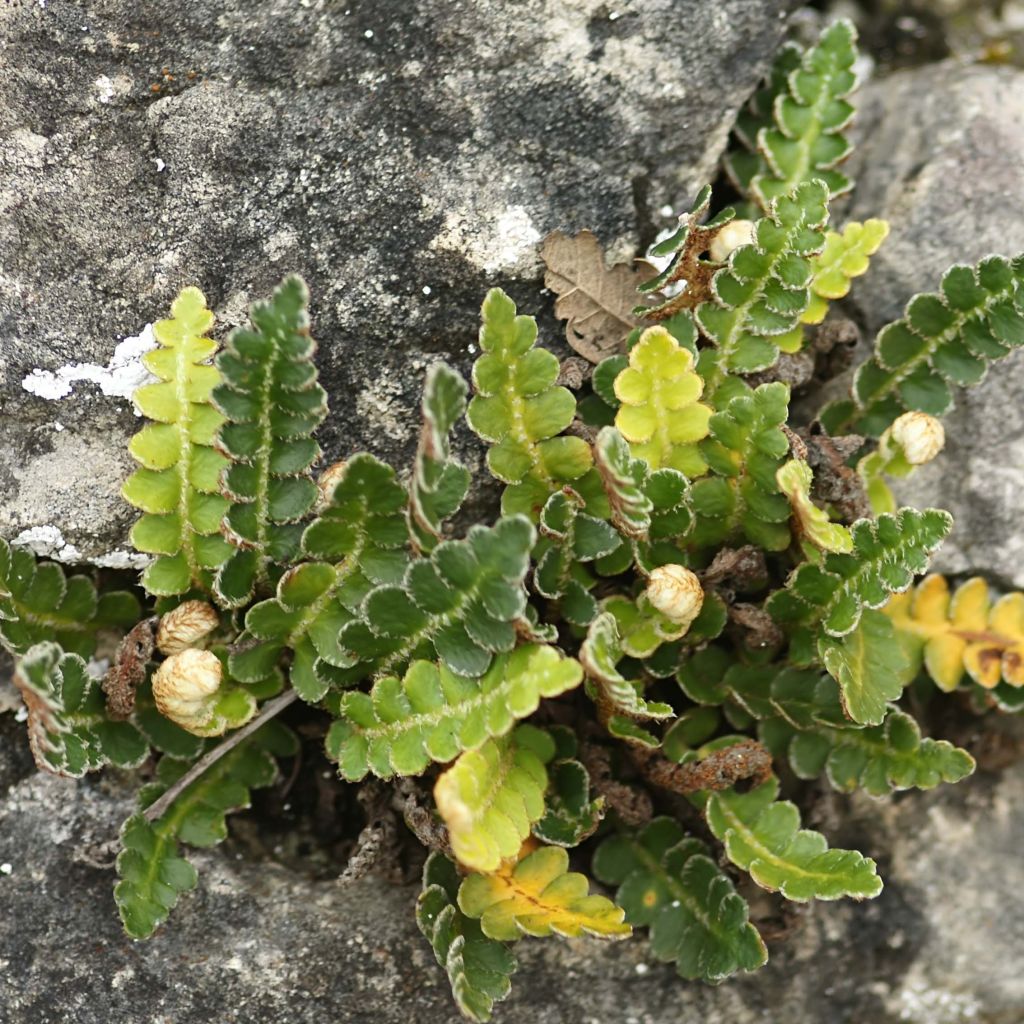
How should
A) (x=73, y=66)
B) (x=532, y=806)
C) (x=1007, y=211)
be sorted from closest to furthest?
(x=532, y=806)
(x=73, y=66)
(x=1007, y=211)

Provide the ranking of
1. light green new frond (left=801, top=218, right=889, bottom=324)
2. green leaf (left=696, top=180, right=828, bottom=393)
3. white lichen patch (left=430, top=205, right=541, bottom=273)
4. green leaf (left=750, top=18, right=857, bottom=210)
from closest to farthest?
green leaf (left=696, top=180, right=828, bottom=393)
white lichen patch (left=430, top=205, right=541, bottom=273)
light green new frond (left=801, top=218, right=889, bottom=324)
green leaf (left=750, top=18, right=857, bottom=210)

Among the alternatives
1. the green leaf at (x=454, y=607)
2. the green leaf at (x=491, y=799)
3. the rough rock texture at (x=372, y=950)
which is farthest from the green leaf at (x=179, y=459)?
the green leaf at (x=491, y=799)

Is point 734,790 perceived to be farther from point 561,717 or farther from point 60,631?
point 60,631

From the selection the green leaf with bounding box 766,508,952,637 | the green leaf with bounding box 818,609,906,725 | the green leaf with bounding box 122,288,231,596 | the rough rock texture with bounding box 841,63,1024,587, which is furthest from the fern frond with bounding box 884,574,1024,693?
the green leaf with bounding box 122,288,231,596

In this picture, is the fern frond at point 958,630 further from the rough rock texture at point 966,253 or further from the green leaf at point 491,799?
the green leaf at point 491,799

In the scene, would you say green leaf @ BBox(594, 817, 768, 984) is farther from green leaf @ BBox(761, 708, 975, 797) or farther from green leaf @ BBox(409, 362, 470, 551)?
green leaf @ BBox(409, 362, 470, 551)

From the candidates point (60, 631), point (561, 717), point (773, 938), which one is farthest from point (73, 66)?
point (773, 938)
